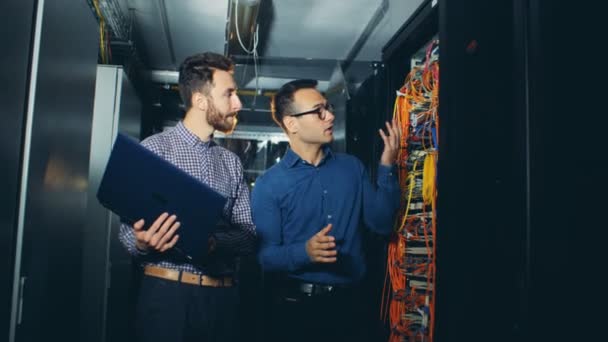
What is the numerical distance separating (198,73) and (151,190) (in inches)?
26.9

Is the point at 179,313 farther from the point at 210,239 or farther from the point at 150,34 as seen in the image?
the point at 150,34

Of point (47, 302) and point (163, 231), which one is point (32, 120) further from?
point (47, 302)

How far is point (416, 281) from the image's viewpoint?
201cm

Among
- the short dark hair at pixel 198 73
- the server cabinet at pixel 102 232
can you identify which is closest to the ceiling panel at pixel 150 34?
the server cabinet at pixel 102 232

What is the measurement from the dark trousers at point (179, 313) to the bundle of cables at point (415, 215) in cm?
83

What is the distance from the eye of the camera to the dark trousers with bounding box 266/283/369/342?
186cm

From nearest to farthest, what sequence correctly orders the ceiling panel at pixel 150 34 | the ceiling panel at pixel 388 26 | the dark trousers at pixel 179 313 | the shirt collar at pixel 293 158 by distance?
the dark trousers at pixel 179 313 < the shirt collar at pixel 293 158 < the ceiling panel at pixel 388 26 < the ceiling panel at pixel 150 34

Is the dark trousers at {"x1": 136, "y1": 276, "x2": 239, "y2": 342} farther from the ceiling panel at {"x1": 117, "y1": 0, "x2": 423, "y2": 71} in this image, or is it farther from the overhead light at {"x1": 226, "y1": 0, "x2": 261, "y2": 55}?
the ceiling panel at {"x1": 117, "y1": 0, "x2": 423, "y2": 71}

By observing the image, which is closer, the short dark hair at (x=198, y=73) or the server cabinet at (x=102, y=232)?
the short dark hair at (x=198, y=73)

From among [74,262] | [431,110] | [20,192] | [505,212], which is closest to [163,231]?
[20,192]

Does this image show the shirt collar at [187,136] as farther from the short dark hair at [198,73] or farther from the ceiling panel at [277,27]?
the ceiling panel at [277,27]

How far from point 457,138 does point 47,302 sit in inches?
51.1

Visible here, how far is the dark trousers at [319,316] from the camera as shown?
1.86 metres

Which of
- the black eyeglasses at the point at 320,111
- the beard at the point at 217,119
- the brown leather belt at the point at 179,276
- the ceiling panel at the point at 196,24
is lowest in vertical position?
the brown leather belt at the point at 179,276
